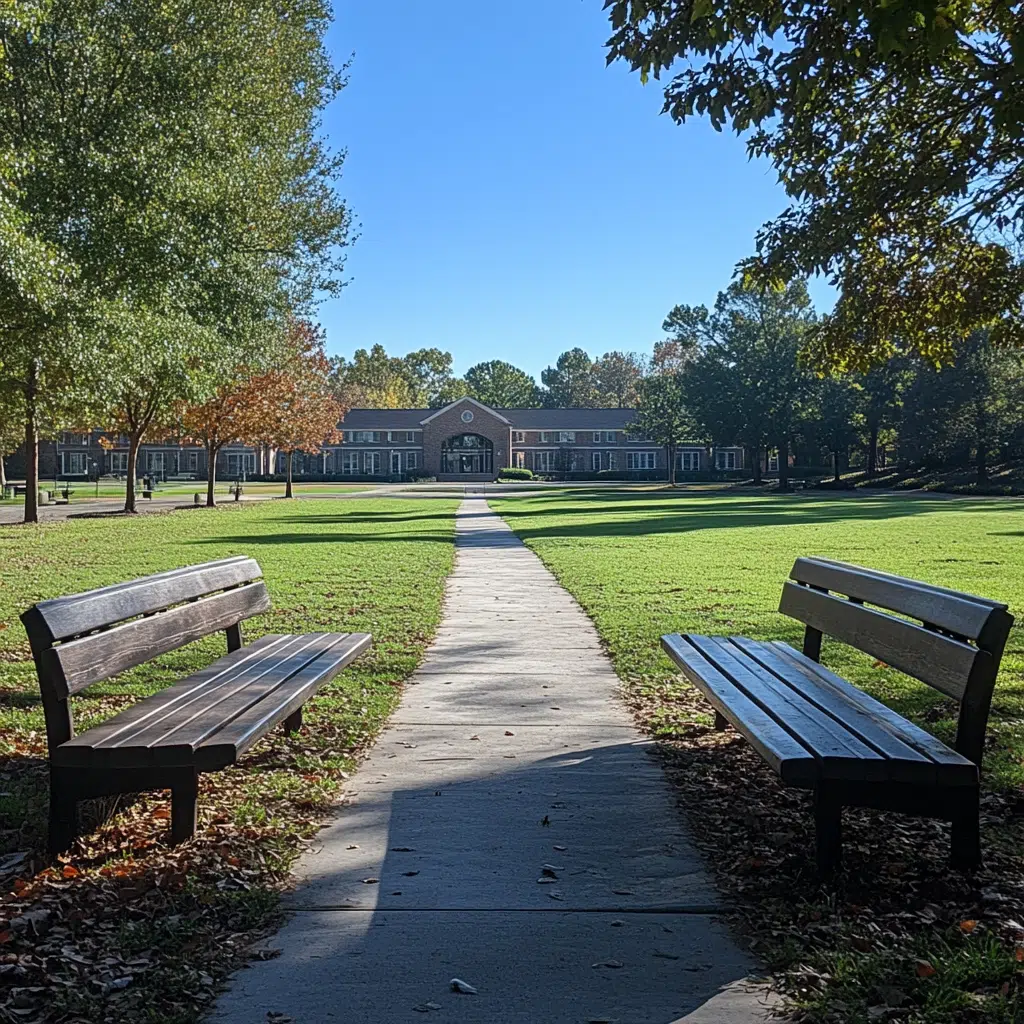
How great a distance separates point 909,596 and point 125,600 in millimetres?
3486

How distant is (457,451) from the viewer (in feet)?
328

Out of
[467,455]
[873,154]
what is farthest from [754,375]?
[873,154]

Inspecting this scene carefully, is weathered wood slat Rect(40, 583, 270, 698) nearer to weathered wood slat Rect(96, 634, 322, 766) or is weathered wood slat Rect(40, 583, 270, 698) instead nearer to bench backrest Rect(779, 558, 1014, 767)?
weathered wood slat Rect(96, 634, 322, 766)

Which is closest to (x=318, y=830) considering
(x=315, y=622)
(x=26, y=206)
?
(x=315, y=622)

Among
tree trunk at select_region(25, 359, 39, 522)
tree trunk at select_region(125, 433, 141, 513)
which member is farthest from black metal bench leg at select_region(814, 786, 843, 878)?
tree trunk at select_region(125, 433, 141, 513)

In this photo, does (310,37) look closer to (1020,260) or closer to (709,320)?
(1020,260)

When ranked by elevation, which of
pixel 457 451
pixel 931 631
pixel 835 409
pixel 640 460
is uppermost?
pixel 835 409

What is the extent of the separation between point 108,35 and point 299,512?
18096 mm

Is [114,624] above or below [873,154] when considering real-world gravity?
below

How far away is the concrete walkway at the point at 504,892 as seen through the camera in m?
3.10

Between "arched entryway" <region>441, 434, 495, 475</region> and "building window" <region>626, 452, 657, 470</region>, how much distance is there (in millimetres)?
13841

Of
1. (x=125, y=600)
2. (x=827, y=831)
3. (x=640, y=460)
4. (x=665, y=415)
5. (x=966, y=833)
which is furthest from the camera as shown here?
(x=640, y=460)

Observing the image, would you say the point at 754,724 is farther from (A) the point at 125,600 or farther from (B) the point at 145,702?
(A) the point at 125,600

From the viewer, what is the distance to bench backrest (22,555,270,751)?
413cm
